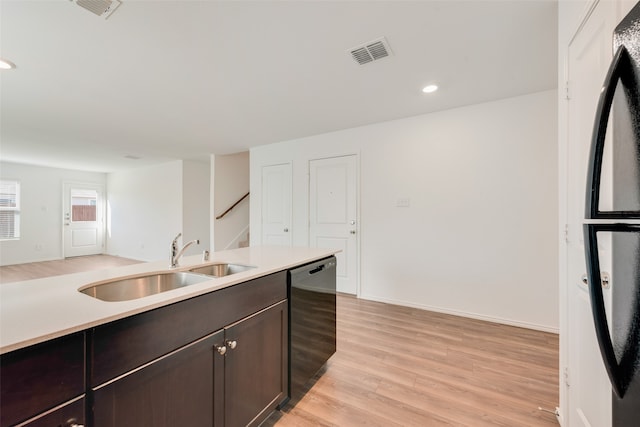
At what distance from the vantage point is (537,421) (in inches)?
58.6

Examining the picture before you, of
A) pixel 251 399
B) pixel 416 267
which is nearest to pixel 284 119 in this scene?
pixel 416 267

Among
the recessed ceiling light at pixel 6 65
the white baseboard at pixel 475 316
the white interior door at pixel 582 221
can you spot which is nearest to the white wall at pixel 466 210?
the white baseboard at pixel 475 316

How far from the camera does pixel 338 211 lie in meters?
3.90

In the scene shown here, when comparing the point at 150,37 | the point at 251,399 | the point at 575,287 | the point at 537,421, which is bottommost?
the point at 537,421

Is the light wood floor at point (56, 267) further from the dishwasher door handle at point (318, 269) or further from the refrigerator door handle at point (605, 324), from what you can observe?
the refrigerator door handle at point (605, 324)

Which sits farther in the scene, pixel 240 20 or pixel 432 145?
pixel 432 145

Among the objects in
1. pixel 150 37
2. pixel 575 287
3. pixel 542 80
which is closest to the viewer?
pixel 575 287

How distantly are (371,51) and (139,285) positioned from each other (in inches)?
86.7

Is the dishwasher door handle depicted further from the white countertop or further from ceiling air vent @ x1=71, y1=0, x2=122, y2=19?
ceiling air vent @ x1=71, y1=0, x2=122, y2=19

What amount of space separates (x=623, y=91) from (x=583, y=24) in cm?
75

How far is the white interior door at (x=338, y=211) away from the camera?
3770 millimetres

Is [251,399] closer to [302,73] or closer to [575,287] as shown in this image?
[575,287]

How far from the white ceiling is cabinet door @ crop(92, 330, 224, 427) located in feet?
6.19

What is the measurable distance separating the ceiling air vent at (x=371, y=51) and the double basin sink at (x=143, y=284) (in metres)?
1.77
